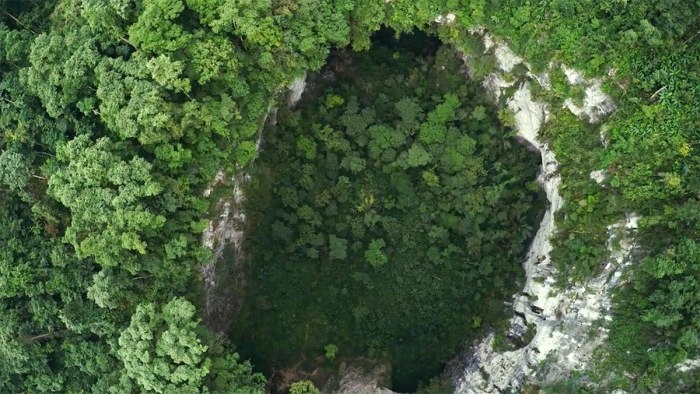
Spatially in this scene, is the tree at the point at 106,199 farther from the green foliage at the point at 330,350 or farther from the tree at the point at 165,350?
the green foliage at the point at 330,350

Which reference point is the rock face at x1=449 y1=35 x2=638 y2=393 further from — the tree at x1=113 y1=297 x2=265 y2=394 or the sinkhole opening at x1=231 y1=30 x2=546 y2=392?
the tree at x1=113 y1=297 x2=265 y2=394

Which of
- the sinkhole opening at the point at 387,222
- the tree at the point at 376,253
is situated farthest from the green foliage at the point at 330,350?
the tree at the point at 376,253

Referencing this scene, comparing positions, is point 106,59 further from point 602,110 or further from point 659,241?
point 659,241

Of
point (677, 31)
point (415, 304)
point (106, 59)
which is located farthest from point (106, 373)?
point (677, 31)

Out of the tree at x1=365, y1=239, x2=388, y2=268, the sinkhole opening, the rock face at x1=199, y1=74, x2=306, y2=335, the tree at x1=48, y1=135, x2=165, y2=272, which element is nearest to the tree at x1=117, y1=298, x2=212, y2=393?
the tree at x1=48, y1=135, x2=165, y2=272

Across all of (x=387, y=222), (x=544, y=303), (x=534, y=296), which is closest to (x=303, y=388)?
(x=387, y=222)

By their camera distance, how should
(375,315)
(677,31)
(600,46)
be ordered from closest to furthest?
(677,31) → (600,46) → (375,315)

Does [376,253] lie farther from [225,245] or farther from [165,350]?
[165,350]
